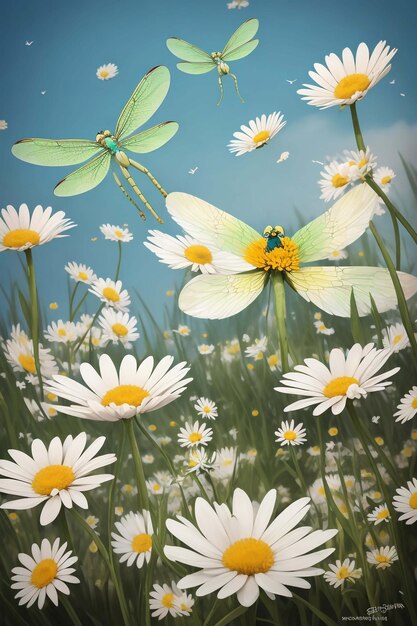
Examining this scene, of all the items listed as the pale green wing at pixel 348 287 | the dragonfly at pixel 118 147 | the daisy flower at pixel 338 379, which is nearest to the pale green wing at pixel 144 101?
the dragonfly at pixel 118 147

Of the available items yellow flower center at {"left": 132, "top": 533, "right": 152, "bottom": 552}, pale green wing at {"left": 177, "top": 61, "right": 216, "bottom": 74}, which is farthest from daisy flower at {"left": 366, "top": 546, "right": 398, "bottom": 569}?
pale green wing at {"left": 177, "top": 61, "right": 216, "bottom": 74}

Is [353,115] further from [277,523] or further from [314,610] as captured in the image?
[314,610]

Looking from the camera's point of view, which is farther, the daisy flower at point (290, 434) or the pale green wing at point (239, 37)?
the pale green wing at point (239, 37)

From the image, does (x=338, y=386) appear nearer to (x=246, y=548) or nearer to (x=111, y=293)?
(x=246, y=548)

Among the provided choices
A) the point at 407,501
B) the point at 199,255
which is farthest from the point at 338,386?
the point at 199,255

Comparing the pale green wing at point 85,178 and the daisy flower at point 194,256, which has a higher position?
the pale green wing at point 85,178

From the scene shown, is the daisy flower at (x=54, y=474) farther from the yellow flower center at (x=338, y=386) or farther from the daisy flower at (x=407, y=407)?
the daisy flower at (x=407, y=407)
